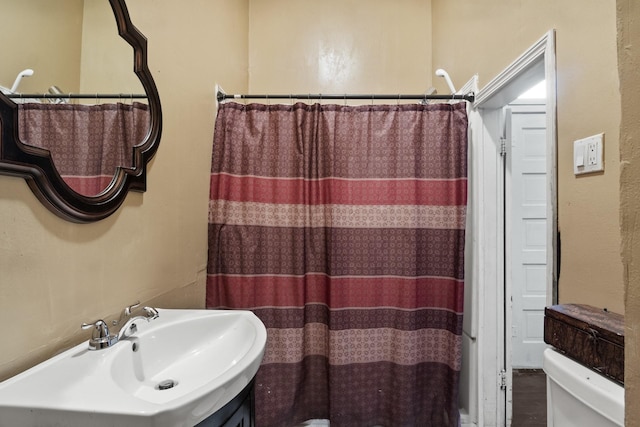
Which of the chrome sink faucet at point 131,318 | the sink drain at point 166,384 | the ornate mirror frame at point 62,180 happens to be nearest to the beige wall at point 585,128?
the sink drain at point 166,384

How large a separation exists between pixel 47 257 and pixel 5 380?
A: 0.88 feet

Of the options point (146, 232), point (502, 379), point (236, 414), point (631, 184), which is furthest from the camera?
point (502, 379)

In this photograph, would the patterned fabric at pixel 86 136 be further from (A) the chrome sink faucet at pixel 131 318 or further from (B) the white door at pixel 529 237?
(B) the white door at pixel 529 237

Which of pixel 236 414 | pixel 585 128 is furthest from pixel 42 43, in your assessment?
pixel 585 128

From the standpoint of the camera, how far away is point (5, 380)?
0.61m

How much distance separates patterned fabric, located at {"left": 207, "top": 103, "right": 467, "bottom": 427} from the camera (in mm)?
Answer: 1573

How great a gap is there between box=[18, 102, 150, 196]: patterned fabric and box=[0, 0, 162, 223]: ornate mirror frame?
0.07ft

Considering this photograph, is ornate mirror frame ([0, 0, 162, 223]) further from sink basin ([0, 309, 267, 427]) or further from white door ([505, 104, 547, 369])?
white door ([505, 104, 547, 369])

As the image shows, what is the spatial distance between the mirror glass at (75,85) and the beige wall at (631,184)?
1074 mm

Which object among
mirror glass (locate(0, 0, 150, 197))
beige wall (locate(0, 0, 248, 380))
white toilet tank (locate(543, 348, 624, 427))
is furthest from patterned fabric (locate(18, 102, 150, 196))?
white toilet tank (locate(543, 348, 624, 427))

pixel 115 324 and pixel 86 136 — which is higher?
pixel 86 136

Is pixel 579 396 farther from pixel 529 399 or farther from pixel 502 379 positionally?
pixel 529 399

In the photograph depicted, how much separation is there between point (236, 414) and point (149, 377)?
30 cm

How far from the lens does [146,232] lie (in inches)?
42.0
